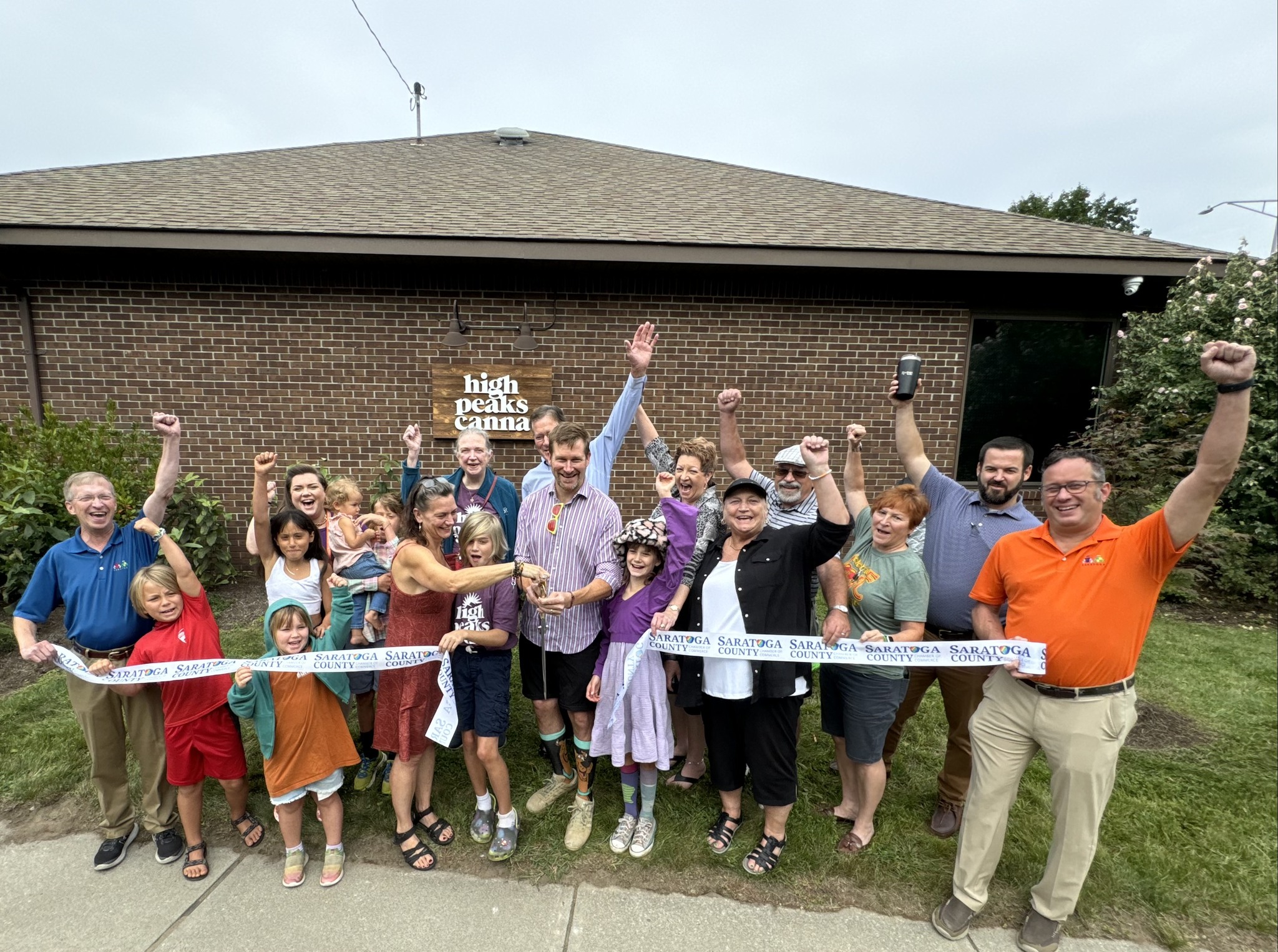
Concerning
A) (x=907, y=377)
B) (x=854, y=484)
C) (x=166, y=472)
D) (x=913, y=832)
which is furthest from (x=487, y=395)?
(x=913, y=832)

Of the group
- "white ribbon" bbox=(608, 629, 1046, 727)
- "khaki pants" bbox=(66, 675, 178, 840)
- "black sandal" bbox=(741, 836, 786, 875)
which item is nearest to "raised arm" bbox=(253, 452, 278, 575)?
"khaki pants" bbox=(66, 675, 178, 840)

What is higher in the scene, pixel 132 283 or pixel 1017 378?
pixel 132 283

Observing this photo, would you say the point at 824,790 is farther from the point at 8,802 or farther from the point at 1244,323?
the point at 1244,323

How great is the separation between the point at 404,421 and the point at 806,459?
17.4ft

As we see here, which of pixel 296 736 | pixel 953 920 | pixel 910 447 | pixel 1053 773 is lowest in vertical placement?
pixel 953 920

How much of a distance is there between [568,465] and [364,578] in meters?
1.32

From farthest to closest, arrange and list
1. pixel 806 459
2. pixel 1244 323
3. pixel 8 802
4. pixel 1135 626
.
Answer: pixel 1244 323 → pixel 8 802 → pixel 806 459 → pixel 1135 626

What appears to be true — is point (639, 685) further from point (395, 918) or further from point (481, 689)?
point (395, 918)

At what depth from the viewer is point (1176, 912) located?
2500 millimetres

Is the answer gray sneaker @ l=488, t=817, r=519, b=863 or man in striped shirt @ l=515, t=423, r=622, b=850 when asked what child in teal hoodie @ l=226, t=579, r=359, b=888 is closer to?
gray sneaker @ l=488, t=817, r=519, b=863

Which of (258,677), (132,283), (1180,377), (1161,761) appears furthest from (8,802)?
(1180,377)

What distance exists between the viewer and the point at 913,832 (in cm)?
294

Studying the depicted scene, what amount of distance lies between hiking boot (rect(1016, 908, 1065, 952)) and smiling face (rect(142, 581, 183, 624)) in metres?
3.80

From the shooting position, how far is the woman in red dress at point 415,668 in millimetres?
2568
